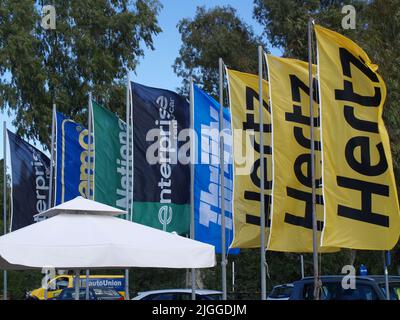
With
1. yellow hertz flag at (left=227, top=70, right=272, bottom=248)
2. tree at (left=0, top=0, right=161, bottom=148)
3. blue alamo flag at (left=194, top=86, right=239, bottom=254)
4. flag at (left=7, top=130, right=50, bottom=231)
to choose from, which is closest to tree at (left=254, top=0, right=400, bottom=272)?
tree at (left=0, top=0, right=161, bottom=148)

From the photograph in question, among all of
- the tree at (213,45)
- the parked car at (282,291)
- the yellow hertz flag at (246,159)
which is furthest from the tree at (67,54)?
the yellow hertz flag at (246,159)

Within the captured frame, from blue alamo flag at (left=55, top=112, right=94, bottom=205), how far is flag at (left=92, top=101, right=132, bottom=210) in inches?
78.0

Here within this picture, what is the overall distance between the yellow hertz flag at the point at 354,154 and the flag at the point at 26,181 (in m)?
13.2

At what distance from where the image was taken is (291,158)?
48.8 feet

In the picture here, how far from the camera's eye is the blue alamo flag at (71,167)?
72.4ft

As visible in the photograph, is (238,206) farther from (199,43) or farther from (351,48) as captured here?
(199,43)

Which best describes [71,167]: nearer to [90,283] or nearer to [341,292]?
[341,292]

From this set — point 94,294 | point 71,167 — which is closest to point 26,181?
point 71,167

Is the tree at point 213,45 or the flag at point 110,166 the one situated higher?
the tree at point 213,45

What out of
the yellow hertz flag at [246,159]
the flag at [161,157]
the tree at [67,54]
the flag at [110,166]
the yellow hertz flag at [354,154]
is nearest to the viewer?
the yellow hertz flag at [354,154]

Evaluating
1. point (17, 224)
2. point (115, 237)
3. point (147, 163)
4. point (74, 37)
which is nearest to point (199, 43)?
point (74, 37)

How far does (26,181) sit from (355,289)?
1428 centimetres

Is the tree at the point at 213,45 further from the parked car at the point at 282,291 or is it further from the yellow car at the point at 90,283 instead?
the parked car at the point at 282,291

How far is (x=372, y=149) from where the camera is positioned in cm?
1319
